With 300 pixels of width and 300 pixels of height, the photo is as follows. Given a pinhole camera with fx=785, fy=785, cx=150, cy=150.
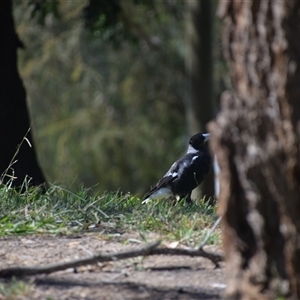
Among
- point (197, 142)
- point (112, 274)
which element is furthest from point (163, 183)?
point (112, 274)

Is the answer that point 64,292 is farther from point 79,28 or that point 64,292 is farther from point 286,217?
point 79,28

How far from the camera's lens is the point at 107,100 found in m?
21.0

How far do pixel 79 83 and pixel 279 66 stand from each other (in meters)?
16.8

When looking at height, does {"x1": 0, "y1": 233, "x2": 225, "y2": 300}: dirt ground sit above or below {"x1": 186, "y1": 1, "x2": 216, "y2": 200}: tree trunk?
above

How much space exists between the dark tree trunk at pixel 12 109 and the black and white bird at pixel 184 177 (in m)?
1.43

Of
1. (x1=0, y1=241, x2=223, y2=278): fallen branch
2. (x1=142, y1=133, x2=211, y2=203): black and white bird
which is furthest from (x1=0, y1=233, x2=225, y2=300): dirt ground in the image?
(x1=142, y1=133, x2=211, y2=203): black and white bird

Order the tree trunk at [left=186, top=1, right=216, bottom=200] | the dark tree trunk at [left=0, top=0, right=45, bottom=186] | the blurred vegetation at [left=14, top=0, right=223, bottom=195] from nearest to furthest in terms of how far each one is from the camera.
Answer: the dark tree trunk at [left=0, top=0, right=45, bottom=186]
the tree trunk at [left=186, top=1, right=216, bottom=200]
the blurred vegetation at [left=14, top=0, right=223, bottom=195]

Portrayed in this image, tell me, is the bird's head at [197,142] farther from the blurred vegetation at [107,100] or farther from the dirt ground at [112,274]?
the blurred vegetation at [107,100]

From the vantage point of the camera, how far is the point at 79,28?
63.5ft

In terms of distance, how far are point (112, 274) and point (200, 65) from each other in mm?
10775

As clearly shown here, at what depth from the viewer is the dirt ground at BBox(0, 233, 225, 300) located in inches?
174

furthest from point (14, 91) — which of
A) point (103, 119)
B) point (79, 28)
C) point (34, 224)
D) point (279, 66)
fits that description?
point (103, 119)

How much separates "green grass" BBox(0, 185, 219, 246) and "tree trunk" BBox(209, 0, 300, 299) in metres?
1.62

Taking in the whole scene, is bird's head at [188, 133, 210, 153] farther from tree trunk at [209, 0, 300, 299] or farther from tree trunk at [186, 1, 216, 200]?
tree trunk at [209, 0, 300, 299]
